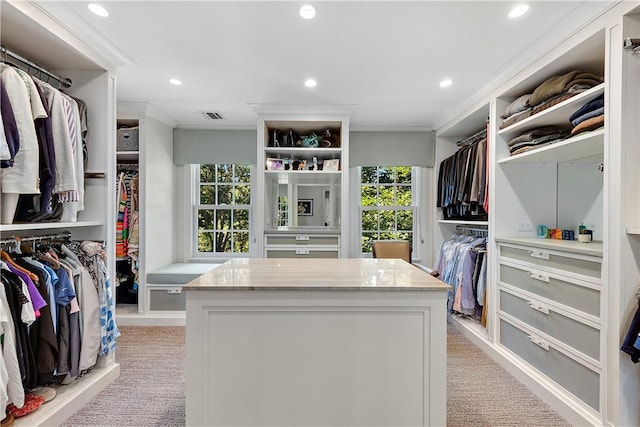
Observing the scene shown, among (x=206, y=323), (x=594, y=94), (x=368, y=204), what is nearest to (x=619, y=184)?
(x=594, y=94)

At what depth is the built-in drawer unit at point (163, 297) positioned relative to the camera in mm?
3510

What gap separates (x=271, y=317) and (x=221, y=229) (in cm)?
306

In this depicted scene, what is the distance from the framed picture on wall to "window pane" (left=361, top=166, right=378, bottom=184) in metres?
0.92

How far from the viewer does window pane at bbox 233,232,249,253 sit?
4.40 m

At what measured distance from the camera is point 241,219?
174 inches

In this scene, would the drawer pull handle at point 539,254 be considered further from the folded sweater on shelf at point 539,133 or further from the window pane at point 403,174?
the window pane at point 403,174

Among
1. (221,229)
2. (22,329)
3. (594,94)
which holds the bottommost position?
(22,329)

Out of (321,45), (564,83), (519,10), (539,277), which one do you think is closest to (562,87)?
(564,83)

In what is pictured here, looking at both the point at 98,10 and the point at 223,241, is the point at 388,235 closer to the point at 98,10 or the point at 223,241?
the point at 223,241

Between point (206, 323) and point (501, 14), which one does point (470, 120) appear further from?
point (206, 323)

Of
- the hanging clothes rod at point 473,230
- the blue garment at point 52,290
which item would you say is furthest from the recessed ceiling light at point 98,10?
the hanging clothes rod at point 473,230

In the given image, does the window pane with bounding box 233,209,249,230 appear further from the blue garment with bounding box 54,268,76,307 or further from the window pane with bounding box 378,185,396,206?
the blue garment with bounding box 54,268,76,307

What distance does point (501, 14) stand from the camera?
6.06ft

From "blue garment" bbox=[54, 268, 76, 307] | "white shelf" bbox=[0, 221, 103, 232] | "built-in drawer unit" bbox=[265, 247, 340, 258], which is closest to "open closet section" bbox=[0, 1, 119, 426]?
"white shelf" bbox=[0, 221, 103, 232]
